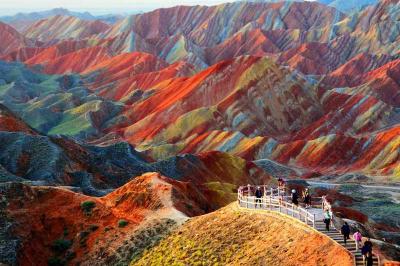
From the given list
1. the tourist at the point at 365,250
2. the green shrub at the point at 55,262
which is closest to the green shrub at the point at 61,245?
the green shrub at the point at 55,262

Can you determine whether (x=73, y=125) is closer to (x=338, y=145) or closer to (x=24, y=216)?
(x=338, y=145)

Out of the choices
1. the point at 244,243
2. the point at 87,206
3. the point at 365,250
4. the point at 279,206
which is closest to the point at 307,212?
the point at 279,206

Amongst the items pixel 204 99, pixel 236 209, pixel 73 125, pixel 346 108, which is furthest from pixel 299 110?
pixel 236 209

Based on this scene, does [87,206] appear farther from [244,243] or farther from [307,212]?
[307,212]

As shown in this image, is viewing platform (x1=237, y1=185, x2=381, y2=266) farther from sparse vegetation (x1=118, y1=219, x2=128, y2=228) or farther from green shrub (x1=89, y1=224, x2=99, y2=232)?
green shrub (x1=89, y1=224, x2=99, y2=232)

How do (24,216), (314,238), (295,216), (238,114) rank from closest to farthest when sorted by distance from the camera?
(314,238) → (295,216) → (24,216) → (238,114)

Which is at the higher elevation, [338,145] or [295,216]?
[295,216]
